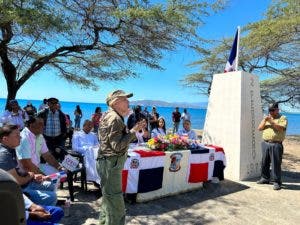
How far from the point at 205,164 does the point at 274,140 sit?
1.76m

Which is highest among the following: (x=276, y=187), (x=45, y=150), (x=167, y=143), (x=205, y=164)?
(x=167, y=143)

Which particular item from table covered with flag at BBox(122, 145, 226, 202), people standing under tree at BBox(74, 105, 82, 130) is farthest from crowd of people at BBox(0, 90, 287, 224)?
people standing under tree at BBox(74, 105, 82, 130)

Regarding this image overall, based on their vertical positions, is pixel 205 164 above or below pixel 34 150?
below

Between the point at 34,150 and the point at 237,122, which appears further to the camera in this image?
the point at 237,122

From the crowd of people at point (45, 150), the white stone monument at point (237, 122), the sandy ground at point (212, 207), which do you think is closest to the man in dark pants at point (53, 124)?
the crowd of people at point (45, 150)

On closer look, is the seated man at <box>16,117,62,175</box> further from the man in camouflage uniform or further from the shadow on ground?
the shadow on ground

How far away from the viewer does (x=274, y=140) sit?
8.58 metres

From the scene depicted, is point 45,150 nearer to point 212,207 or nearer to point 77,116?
point 212,207

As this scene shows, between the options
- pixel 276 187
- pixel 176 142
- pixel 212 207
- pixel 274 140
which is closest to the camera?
pixel 212 207

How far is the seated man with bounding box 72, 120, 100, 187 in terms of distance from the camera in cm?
696

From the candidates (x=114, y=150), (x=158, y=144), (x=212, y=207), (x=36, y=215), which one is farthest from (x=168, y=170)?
(x=36, y=215)

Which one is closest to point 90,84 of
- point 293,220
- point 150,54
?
point 150,54

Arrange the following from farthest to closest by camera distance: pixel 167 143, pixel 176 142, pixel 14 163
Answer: pixel 176 142 < pixel 167 143 < pixel 14 163

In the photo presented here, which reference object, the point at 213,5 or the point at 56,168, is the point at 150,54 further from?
the point at 56,168
